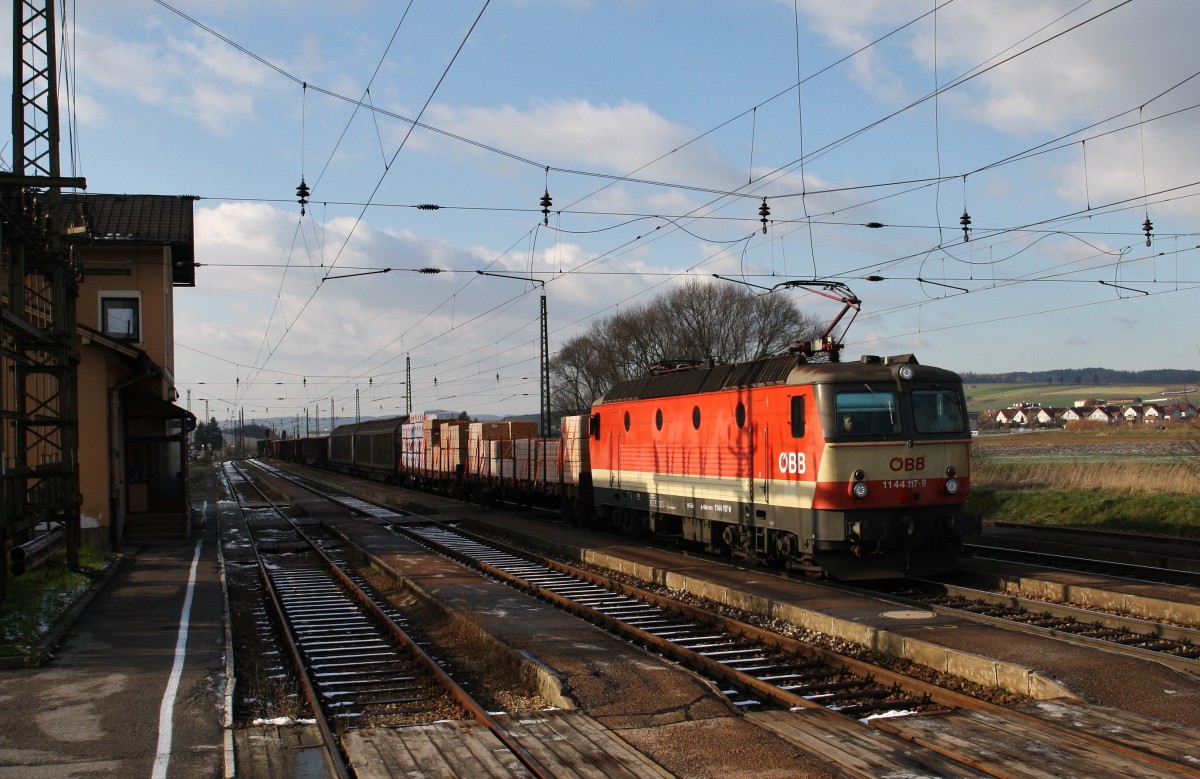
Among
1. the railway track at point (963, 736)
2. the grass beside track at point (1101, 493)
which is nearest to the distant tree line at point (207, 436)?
the grass beside track at point (1101, 493)

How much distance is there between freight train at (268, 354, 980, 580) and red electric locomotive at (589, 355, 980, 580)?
0.02 metres

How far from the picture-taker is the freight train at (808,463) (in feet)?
46.3

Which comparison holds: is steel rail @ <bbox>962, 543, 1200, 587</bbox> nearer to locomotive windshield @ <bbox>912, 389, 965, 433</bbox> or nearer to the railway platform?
locomotive windshield @ <bbox>912, 389, 965, 433</bbox>

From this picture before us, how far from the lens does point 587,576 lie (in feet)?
55.1

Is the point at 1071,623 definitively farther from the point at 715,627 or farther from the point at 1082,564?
the point at 1082,564

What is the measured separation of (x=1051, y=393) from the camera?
11162cm

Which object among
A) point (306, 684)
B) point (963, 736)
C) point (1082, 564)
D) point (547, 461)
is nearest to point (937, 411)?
point (1082, 564)

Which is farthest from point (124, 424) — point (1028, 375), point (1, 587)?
point (1028, 375)

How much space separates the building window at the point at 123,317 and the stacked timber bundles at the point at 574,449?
36.0 feet

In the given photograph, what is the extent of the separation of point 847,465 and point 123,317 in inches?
748

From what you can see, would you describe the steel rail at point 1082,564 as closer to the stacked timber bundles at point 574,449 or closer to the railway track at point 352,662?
the railway track at point 352,662

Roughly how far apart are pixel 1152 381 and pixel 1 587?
12081 centimetres

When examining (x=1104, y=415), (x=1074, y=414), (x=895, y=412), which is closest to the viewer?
(x=895, y=412)

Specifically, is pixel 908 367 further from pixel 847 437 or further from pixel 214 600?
pixel 214 600
